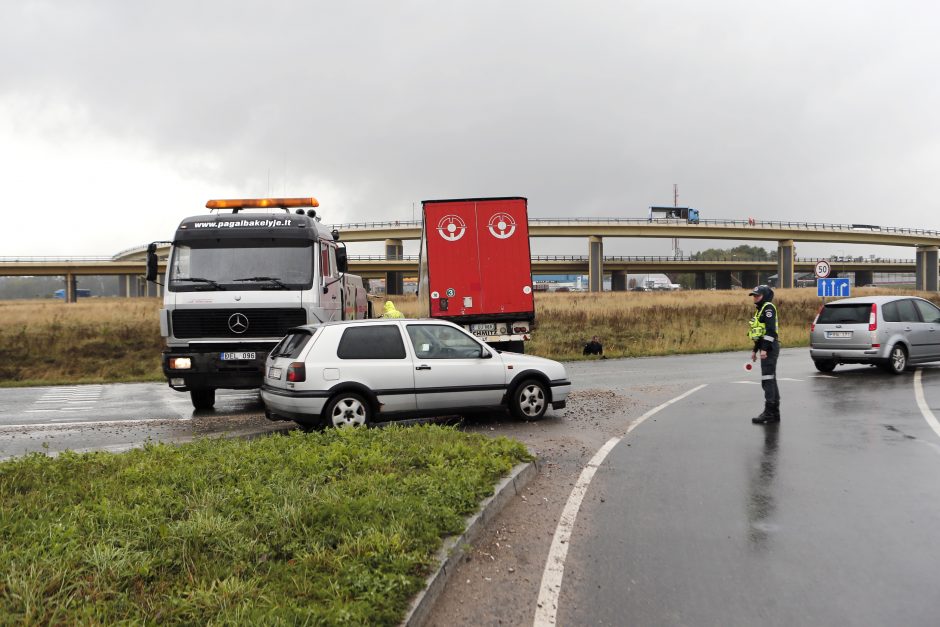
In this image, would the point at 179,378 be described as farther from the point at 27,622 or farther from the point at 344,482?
the point at 27,622

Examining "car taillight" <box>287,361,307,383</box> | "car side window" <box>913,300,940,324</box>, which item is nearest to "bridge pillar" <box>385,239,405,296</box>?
"car side window" <box>913,300,940,324</box>

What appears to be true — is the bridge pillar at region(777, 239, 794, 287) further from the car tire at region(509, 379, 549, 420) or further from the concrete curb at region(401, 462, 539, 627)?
the concrete curb at region(401, 462, 539, 627)

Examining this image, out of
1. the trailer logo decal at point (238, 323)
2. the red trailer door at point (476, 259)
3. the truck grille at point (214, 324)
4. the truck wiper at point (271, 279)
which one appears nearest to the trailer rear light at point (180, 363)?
the truck grille at point (214, 324)

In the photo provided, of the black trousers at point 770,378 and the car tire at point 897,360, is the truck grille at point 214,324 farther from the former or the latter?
the car tire at point 897,360

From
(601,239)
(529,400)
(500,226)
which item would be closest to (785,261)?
(601,239)

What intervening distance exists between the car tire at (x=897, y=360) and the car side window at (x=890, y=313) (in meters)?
0.58

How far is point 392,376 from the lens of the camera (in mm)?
9016

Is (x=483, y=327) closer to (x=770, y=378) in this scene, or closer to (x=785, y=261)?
(x=770, y=378)

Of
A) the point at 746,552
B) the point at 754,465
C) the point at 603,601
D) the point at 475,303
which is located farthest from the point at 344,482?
the point at 475,303

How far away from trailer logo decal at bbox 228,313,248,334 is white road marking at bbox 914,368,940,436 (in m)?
9.42

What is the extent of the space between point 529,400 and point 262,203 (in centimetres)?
643

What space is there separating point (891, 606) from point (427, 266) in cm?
1273

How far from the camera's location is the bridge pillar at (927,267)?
288 ft

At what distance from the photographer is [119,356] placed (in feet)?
81.6
